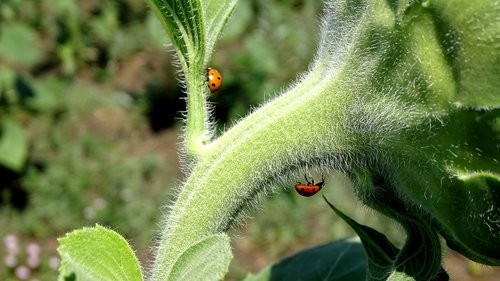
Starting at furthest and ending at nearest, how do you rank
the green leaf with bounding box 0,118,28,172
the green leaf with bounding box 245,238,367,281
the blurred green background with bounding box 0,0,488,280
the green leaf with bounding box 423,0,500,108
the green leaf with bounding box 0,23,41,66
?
the green leaf with bounding box 0,23,41,66
the green leaf with bounding box 0,118,28,172
the blurred green background with bounding box 0,0,488,280
the green leaf with bounding box 245,238,367,281
the green leaf with bounding box 423,0,500,108

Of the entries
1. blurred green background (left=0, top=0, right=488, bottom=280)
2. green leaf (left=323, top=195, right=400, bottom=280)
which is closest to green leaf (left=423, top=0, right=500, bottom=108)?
green leaf (left=323, top=195, right=400, bottom=280)

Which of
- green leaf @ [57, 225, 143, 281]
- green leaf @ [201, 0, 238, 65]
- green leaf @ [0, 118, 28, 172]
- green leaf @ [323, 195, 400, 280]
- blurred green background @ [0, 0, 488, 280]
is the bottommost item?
blurred green background @ [0, 0, 488, 280]

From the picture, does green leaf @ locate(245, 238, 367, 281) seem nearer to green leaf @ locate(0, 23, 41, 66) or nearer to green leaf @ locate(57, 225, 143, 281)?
green leaf @ locate(57, 225, 143, 281)

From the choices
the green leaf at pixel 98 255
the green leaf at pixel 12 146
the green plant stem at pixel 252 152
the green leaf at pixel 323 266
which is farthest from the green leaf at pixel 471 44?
the green leaf at pixel 12 146

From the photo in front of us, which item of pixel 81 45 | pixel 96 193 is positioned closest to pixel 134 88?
pixel 81 45

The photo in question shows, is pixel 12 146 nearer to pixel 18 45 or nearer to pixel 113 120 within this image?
pixel 113 120

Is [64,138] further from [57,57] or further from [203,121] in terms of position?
[203,121]

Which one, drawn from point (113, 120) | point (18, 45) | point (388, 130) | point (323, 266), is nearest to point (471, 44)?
point (388, 130)
